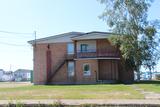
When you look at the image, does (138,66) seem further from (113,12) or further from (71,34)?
(71,34)

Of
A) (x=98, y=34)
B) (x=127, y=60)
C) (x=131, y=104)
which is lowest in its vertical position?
(x=131, y=104)

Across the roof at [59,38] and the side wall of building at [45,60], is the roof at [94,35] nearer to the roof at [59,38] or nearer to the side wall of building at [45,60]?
the roof at [59,38]

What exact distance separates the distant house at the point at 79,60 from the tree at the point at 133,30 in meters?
2.15

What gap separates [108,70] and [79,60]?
3981 mm

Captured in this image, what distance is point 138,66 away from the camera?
46438 mm

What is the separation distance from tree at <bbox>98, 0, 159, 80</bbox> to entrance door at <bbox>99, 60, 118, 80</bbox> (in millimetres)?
2920

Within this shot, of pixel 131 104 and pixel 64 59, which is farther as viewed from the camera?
pixel 64 59

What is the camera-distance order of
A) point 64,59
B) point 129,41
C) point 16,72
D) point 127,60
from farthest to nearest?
point 16,72
point 64,59
point 127,60
point 129,41

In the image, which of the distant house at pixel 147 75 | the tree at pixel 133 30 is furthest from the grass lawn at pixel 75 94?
the distant house at pixel 147 75

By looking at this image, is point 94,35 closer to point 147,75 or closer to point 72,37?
point 72,37

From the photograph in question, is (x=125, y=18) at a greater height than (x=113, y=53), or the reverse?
(x=125, y=18)

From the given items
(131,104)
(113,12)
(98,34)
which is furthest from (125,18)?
(131,104)

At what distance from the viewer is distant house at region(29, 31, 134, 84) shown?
4819 centimetres

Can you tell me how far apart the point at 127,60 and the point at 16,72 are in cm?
9199
